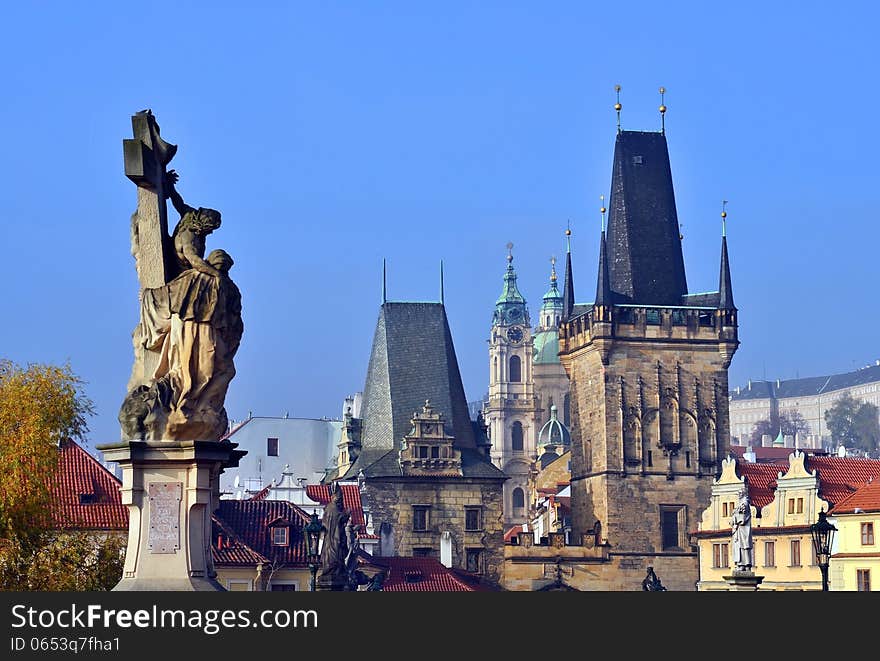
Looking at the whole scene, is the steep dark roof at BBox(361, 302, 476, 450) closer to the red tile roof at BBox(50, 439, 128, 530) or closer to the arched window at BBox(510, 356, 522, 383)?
the red tile roof at BBox(50, 439, 128, 530)

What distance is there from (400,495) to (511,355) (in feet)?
347

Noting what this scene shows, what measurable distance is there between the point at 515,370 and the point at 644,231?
99.4m

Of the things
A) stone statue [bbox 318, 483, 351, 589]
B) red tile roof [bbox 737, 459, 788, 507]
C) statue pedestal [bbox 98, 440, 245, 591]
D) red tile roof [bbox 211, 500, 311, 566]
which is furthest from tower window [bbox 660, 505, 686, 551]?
statue pedestal [bbox 98, 440, 245, 591]

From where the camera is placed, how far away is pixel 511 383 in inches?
7426

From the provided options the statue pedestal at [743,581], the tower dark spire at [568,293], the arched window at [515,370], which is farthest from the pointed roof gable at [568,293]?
the arched window at [515,370]

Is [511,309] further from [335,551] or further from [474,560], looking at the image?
[335,551]

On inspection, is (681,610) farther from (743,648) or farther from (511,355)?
(511,355)

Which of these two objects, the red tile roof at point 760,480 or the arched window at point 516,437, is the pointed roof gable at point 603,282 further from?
the arched window at point 516,437

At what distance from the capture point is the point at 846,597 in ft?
44.1

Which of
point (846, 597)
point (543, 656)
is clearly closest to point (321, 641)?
point (543, 656)

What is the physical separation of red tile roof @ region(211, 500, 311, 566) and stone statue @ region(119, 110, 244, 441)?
43.6 m

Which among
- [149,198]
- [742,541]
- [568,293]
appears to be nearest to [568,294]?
[568,293]

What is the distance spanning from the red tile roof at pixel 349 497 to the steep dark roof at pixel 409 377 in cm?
410

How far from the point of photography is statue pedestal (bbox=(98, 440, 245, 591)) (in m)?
14.4
